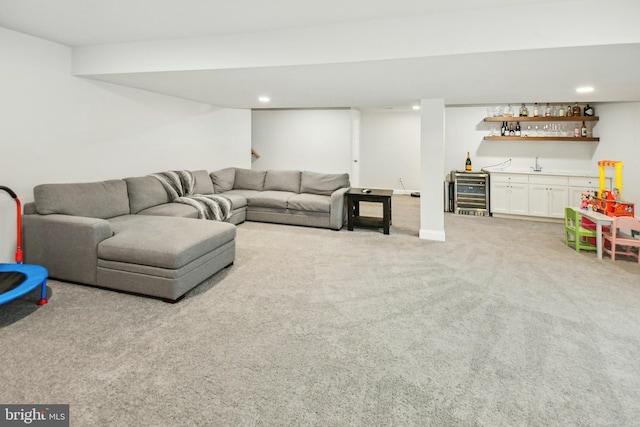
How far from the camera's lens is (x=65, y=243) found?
2.82 meters

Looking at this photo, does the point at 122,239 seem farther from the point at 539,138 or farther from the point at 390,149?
the point at 390,149

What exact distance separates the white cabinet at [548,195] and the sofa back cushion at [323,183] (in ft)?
10.5

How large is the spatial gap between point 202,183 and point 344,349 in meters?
4.05

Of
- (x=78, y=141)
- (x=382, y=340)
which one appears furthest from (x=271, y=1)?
(x=78, y=141)

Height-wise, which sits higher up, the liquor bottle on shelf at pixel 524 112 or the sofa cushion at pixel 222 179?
the liquor bottle on shelf at pixel 524 112

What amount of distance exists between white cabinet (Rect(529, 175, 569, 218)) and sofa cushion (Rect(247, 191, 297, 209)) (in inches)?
161

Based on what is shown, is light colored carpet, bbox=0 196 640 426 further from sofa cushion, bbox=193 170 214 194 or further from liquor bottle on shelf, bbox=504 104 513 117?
liquor bottle on shelf, bbox=504 104 513 117

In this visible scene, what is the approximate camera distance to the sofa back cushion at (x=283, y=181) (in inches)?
229

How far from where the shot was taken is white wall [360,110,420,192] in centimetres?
839

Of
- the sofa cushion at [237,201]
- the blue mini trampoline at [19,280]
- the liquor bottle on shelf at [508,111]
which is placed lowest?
the blue mini trampoline at [19,280]

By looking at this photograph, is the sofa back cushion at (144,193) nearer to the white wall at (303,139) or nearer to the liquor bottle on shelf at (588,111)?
the white wall at (303,139)

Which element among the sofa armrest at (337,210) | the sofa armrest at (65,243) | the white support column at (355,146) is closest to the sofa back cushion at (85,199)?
the sofa armrest at (65,243)

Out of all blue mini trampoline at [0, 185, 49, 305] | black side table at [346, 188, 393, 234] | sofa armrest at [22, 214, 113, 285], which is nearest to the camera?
blue mini trampoline at [0, 185, 49, 305]

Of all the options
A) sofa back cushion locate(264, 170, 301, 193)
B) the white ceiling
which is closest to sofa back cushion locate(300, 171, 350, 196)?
sofa back cushion locate(264, 170, 301, 193)
